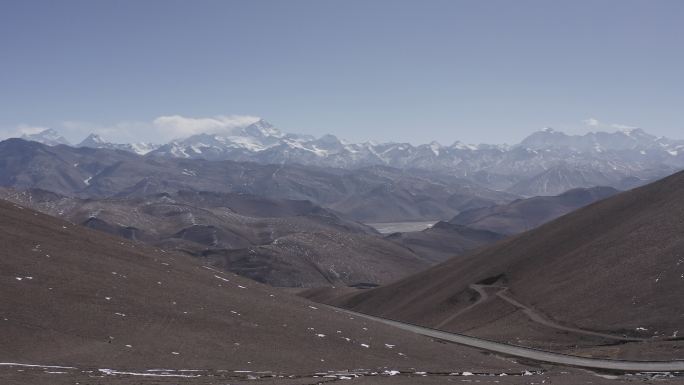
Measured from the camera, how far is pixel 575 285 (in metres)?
96.8

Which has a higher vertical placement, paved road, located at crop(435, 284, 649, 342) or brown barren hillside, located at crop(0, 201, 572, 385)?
brown barren hillside, located at crop(0, 201, 572, 385)

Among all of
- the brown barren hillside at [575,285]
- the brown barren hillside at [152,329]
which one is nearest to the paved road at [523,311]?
the brown barren hillside at [575,285]

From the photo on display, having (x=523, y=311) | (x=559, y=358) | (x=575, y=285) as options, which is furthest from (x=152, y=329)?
(x=575, y=285)

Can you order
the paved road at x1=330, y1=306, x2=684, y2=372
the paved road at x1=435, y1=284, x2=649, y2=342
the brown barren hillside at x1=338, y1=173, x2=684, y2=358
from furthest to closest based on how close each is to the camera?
the brown barren hillside at x1=338, y1=173, x2=684, y2=358
the paved road at x1=435, y1=284, x2=649, y2=342
the paved road at x1=330, y1=306, x2=684, y2=372

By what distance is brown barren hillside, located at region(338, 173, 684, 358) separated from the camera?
78.6 metres

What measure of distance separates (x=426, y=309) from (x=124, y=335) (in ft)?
241

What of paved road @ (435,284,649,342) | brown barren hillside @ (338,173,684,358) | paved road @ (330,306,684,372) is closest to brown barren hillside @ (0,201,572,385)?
paved road @ (330,306,684,372)

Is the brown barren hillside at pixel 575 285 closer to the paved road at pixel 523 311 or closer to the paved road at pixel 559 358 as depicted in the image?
the paved road at pixel 523 311

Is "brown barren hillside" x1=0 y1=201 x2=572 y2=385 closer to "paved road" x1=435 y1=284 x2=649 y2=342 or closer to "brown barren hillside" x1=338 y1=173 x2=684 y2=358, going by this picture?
"paved road" x1=435 y1=284 x2=649 y2=342

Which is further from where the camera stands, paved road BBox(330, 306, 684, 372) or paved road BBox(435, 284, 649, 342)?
paved road BBox(435, 284, 649, 342)

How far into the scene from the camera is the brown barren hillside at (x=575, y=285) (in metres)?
78.6

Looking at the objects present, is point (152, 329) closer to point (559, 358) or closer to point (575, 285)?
point (559, 358)

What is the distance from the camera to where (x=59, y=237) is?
74375 mm

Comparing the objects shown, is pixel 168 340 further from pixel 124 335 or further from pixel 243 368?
pixel 243 368
